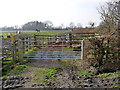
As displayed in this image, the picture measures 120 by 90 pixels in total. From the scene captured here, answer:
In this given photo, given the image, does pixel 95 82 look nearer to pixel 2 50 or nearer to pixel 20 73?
pixel 20 73

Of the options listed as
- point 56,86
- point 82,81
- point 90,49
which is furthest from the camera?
point 90,49

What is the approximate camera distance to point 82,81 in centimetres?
441

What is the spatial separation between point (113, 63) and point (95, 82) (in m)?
1.65

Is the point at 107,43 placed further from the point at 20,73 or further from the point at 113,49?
the point at 20,73

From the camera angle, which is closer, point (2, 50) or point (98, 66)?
point (98, 66)

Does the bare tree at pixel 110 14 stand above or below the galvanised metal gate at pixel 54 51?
above

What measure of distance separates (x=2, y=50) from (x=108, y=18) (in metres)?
11.4

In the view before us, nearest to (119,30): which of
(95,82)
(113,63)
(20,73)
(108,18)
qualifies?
(113,63)

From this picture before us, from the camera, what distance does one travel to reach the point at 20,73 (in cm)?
540

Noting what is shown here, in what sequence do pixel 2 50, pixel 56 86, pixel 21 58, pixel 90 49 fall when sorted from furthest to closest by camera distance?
1. pixel 2 50
2. pixel 21 58
3. pixel 90 49
4. pixel 56 86

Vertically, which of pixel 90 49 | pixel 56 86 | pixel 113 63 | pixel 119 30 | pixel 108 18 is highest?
pixel 108 18

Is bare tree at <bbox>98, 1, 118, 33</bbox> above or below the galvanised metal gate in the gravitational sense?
above

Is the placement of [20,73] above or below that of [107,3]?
below

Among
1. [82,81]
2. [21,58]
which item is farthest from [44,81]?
[21,58]
